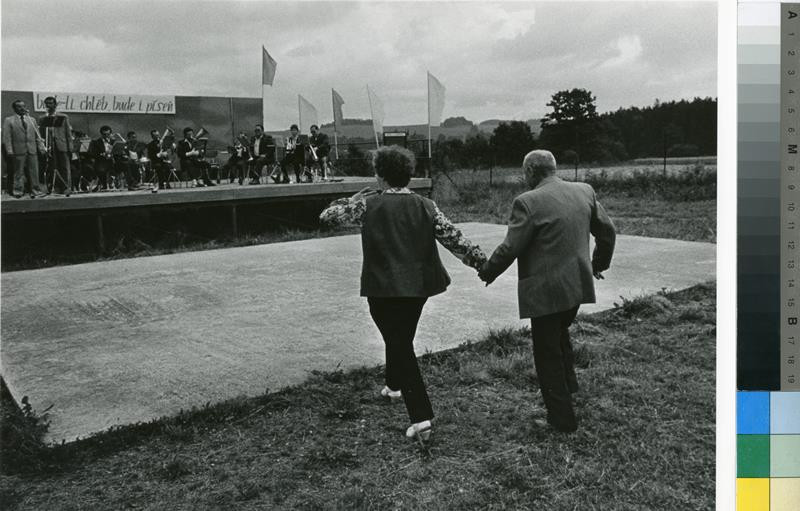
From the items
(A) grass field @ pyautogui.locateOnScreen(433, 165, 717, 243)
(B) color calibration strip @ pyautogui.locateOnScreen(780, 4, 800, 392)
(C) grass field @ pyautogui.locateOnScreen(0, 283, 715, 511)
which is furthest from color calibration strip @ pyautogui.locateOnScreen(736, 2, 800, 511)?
(A) grass field @ pyautogui.locateOnScreen(433, 165, 717, 243)

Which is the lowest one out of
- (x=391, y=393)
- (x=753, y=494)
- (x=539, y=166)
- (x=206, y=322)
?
(x=753, y=494)

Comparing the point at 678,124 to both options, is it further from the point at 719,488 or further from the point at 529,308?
the point at 719,488

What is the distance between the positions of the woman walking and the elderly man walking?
0.80 feet

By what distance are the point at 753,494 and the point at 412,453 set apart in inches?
55.4

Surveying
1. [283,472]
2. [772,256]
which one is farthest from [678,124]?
[283,472]

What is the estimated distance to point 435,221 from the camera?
307cm

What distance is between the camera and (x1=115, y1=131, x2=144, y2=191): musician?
11133 mm

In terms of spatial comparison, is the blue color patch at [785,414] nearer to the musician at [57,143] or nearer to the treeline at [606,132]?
the treeline at [606,132]

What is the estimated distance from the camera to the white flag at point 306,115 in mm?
10359

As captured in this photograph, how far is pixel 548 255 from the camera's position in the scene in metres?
3.05

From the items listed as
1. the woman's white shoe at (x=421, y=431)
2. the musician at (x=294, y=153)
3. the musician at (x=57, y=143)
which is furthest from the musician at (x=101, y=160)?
the woman's white shoe at (x=421, y=431)

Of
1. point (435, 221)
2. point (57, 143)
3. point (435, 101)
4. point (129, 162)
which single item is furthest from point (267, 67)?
point (129, 162)

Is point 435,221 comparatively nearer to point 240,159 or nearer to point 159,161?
point 159,161

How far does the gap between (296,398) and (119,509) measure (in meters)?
1.11
